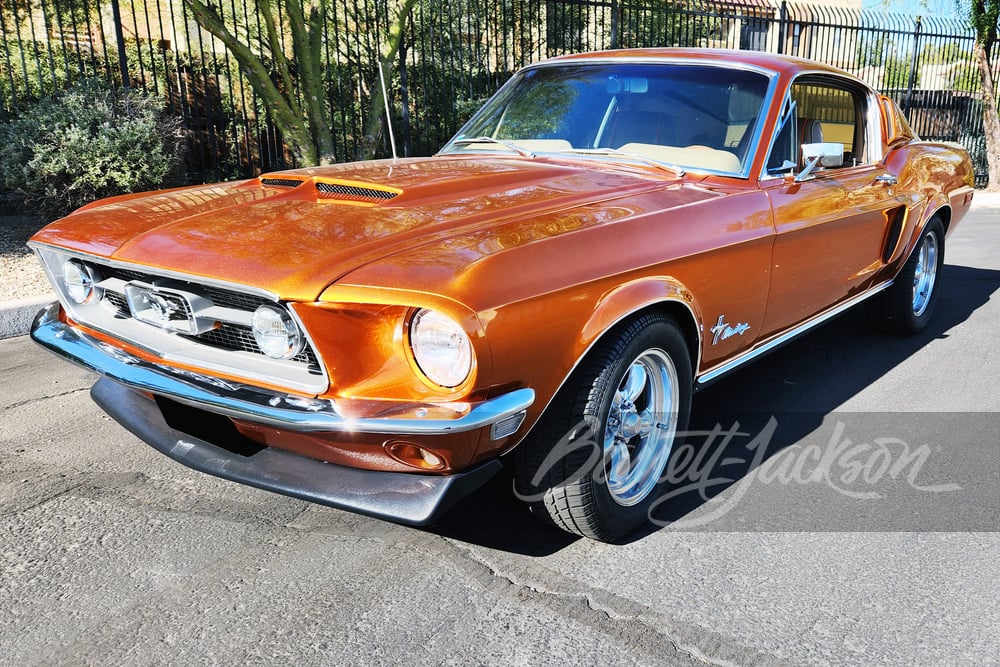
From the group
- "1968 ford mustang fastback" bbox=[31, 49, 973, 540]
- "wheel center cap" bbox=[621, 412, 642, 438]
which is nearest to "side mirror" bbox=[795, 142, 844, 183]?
"1968 ford mustang fastback" bbox=[31, 49, 973, 540]

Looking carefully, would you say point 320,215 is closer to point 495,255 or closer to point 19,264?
point 495,255

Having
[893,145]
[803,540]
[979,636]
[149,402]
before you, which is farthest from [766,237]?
[149,402]

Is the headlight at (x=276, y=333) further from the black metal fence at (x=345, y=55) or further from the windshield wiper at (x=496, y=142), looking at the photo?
the black metal fence at (x=345, y=55)

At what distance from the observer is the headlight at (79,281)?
2805mm

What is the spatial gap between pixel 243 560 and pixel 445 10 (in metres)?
9.65

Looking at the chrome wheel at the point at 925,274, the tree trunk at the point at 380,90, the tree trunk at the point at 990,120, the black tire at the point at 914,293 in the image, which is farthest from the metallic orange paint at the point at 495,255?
the tree trunk at the point at 990,120

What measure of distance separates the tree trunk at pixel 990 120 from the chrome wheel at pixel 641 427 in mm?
15095

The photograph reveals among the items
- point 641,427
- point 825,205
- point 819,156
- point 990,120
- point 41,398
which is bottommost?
point 41,398

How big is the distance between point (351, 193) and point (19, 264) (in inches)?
177

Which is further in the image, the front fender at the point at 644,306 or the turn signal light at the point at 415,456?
the front fender at the point at 644,306

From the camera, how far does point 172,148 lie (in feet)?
25.7

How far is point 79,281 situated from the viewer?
9.38 ft

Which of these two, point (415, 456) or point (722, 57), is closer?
point (415, 456)

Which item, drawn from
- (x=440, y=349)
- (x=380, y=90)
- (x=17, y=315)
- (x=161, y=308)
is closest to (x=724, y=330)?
(x=440, y=349)
